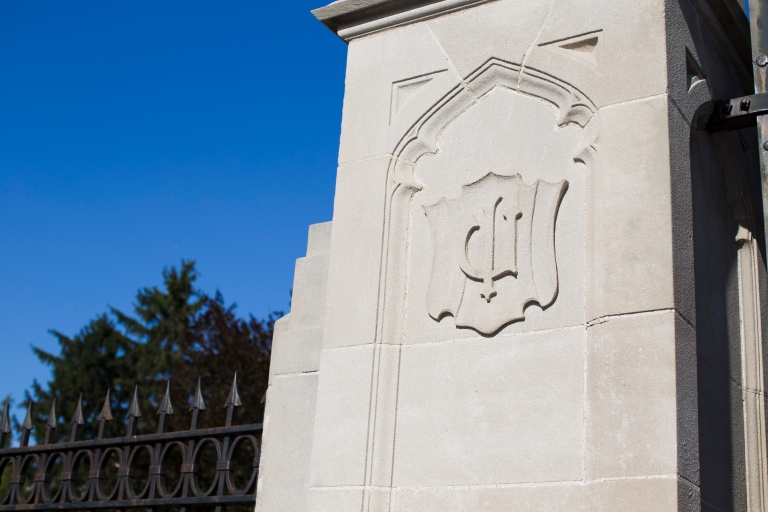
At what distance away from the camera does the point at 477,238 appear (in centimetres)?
385

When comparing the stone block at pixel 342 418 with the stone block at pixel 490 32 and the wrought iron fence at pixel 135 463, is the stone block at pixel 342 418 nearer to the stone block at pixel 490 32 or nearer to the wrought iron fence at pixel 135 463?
the wrought iron fence at pixel 135 463

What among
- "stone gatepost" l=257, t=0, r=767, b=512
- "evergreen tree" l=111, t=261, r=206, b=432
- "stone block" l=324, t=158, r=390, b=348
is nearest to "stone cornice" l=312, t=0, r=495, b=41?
"stone gatepost" l=257, t=0, r=767, b=512

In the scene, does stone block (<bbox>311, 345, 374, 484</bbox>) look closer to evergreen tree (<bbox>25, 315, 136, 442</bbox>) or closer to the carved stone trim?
the carved stone trim

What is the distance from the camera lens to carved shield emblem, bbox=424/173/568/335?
12.1 feet

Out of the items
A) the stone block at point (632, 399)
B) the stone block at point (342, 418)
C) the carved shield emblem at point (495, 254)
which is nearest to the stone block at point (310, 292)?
the stone block at point (342, 418)

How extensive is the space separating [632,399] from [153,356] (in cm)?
2810

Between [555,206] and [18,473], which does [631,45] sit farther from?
[18,473]

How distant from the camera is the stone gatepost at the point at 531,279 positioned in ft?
11.0

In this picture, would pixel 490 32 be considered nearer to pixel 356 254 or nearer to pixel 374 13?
pixel 374 13

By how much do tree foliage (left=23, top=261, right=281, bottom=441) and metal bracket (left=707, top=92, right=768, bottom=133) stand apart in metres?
17.4

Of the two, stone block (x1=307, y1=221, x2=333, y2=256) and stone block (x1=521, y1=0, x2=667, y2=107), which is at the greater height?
stone block (x1=521, y1=0, x2=667, y2=107)

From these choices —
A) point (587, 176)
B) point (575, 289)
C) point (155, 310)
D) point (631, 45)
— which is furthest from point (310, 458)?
point (155, 310)

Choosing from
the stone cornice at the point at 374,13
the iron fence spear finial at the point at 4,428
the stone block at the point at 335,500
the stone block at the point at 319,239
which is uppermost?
the stone cornice at the point at 374,13

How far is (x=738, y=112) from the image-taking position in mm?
4066
